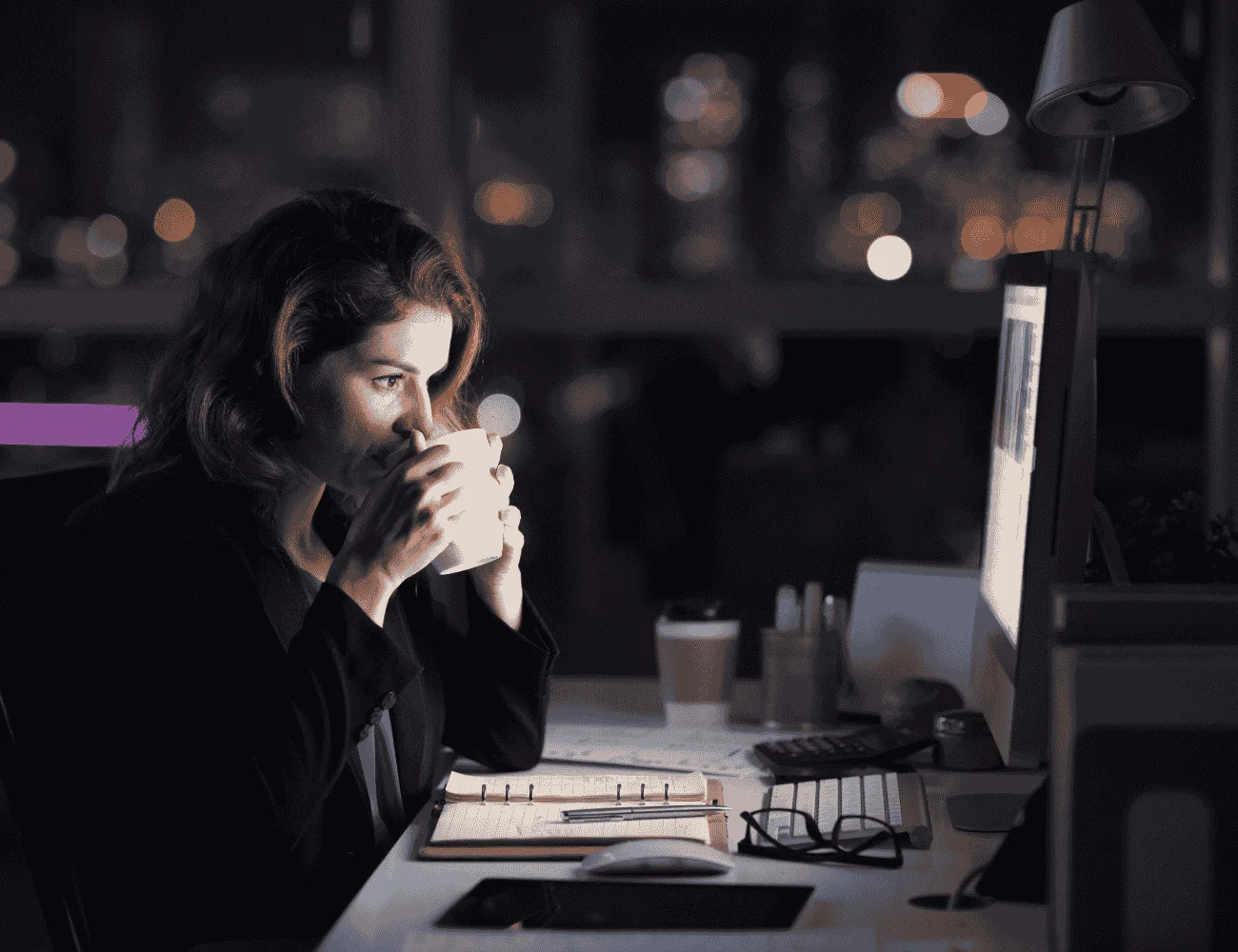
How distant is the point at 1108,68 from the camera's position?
135cm

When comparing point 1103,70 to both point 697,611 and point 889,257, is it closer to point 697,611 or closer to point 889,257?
point 697,611

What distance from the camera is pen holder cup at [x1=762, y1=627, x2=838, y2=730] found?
173 cm

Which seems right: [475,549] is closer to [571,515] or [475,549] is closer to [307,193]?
[307,193]

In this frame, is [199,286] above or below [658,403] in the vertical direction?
above

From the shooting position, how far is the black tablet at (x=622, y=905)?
993mm

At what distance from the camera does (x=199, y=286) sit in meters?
1.47

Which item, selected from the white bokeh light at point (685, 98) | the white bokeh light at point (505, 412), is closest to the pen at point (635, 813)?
the white bokeh light at point (505, 412)

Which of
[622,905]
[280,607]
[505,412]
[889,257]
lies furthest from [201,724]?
[889,257]

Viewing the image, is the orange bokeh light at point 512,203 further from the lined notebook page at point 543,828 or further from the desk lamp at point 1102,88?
the lined notebook page at point 543,828

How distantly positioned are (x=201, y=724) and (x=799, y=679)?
2.61ft

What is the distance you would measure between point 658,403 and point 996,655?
1.50 metres

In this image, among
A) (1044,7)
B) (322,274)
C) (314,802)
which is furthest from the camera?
(1044,7)

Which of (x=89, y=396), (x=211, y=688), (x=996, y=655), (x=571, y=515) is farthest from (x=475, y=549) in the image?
(x=89, y=396)

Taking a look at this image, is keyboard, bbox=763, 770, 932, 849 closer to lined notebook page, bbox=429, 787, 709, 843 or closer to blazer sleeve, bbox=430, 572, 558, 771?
lined notebook page, bbox=429, 787, 709, 843
